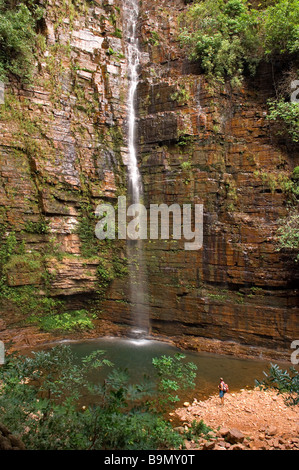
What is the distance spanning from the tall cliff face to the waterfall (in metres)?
0.32

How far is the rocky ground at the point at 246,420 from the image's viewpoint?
5.18 m

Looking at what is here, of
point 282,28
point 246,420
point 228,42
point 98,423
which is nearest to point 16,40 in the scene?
point 228,42

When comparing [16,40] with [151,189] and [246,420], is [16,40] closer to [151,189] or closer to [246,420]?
[151,189]

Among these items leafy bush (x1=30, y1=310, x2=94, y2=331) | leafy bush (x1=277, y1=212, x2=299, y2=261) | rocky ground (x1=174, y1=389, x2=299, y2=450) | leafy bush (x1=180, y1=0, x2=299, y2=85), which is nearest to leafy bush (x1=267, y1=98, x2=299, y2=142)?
leafy bush (x1=180, y1=0, x2=299, y2=85)

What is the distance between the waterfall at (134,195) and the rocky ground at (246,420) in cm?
472

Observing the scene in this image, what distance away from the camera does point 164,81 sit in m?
12.7

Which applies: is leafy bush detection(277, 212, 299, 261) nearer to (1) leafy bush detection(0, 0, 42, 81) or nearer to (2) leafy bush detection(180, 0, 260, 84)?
(2) leafy bush detection(180, 0, 260, 84)

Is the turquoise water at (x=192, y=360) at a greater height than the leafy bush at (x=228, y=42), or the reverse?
the leafy bush at (x=228, y=42)

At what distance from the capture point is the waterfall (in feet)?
38.0

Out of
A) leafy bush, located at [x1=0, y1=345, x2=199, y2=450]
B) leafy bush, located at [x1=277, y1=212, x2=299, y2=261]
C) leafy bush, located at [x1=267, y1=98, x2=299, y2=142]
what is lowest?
leafy bush, located at [x1=0, y1=345, x2=199, y2=450]

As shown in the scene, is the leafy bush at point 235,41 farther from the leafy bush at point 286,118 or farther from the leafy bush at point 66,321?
the leafy bush at point 66,321

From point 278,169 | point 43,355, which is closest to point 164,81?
point 278,169

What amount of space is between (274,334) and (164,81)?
36.4 ft

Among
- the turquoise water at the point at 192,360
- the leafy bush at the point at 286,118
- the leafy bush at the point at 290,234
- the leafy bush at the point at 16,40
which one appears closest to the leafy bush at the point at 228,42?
the leafy bush at the point at 286,118
